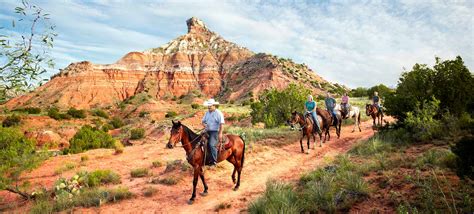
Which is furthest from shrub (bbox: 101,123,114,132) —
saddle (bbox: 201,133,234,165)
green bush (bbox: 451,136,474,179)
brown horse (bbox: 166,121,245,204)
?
green bush (bbox: 451,136,474,179)

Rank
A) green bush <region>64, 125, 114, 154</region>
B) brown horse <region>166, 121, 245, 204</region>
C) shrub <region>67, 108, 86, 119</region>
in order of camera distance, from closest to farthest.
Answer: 1. brown horse <region>166, 121, 245, 204</region>
2. green bush <region>64, 125, 114, 154</region>
3. shrub <region>67, 108, 86, 119</region>

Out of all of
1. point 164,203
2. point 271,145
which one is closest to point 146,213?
point 164,203

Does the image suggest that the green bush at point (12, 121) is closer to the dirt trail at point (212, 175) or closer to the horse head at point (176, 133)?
the dirt trail at point (212, 175)

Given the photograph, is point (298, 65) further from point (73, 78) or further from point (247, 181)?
point (247, 181)

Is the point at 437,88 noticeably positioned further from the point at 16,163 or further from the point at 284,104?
the point at 16,163

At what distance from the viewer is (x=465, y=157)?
646cm

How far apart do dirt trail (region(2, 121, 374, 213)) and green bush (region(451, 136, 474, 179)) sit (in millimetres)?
5290

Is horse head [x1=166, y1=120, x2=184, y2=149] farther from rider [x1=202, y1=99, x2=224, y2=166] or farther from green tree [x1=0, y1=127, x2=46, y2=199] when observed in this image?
green tree [x1=0, y1=127, x2=46, y2=199]

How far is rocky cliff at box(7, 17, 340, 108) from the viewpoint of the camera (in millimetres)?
82500

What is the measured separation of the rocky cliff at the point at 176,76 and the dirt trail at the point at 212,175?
188 ft

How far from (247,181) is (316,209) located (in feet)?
15.7

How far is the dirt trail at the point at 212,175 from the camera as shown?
9.56 meters

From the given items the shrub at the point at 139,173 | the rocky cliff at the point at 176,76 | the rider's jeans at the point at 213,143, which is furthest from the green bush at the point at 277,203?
the rocky cliff at the point at 176,76

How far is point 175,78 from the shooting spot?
99.9m
